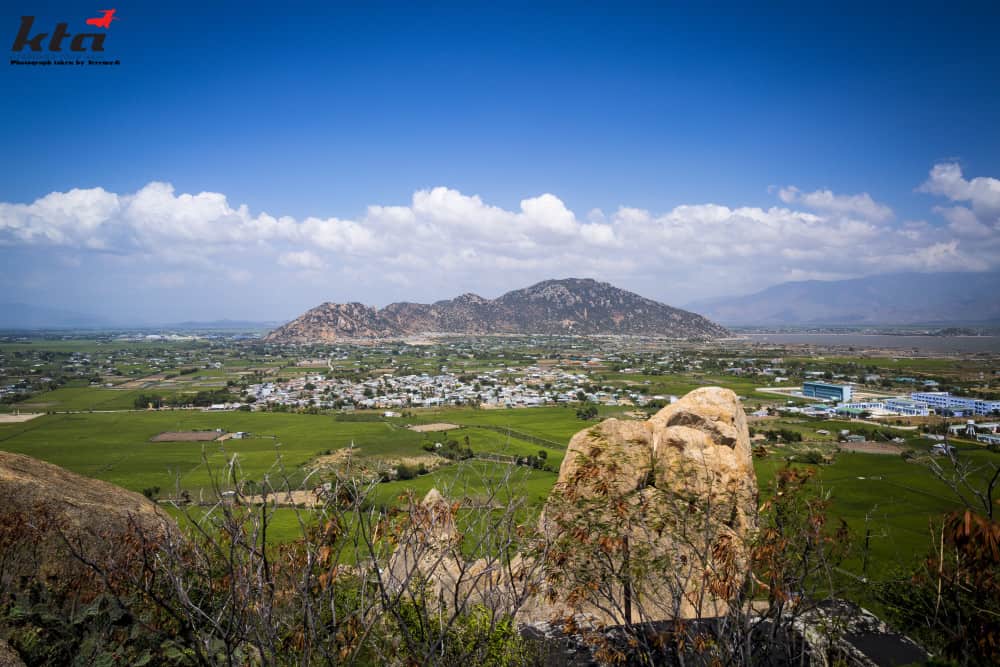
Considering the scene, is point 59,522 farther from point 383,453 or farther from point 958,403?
point 958,403

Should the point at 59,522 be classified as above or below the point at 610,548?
below

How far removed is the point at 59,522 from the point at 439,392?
230 feet

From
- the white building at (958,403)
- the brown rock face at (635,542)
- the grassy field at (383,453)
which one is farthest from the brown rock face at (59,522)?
the white building at (958,403)

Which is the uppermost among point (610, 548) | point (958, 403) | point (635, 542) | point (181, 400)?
point (610, 548)

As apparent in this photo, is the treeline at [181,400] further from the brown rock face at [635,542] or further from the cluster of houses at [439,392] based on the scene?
the brown rock face at [635,542]

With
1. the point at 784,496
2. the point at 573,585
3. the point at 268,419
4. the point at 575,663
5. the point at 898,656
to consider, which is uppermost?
the point at 784,496

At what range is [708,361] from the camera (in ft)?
357

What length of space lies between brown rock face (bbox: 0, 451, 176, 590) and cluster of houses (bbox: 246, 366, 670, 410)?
57.0 m

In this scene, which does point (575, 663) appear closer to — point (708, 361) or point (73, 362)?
point (708, 361)

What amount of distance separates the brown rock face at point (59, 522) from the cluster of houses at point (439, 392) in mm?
57046

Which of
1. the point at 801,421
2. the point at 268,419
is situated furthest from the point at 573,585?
the point at 268,419

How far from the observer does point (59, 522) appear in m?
8.95

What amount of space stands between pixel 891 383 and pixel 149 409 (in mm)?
106471

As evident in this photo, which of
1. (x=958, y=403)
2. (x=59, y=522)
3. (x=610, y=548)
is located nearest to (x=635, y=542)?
(x=610, y=548)
